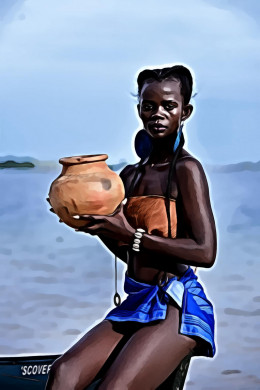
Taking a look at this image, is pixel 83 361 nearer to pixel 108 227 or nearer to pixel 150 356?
pixel 150 356

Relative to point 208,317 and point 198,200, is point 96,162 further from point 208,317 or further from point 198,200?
point 208,317

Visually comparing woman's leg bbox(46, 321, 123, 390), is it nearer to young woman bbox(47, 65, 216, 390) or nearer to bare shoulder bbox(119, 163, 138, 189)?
young woman bbox(47, 65, 216, 390)

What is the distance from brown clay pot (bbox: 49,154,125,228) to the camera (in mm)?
1706

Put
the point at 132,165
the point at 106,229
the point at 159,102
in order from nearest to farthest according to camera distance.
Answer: the point at 106,229 → the point at 159,102 → the point at 132,165

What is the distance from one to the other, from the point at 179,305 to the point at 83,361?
253 millimetres

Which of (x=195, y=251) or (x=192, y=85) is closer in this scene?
(x=195, y=251)

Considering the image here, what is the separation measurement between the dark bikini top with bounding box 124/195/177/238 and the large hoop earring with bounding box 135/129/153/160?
132mm

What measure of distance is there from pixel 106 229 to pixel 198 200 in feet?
0.75

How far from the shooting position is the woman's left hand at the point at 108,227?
1.70 m

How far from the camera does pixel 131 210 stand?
A: 1.81 m

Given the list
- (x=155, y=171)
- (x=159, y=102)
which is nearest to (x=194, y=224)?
(x=155, y=171)

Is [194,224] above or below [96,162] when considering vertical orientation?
below

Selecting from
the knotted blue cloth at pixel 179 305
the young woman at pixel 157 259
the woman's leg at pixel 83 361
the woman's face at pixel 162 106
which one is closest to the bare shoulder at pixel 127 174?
the young woman at pixel 157 259

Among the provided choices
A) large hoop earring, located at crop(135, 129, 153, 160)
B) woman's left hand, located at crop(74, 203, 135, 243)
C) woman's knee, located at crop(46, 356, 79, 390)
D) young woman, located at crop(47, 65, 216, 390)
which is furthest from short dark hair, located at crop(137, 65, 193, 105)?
woman's knee, located at crop(46, 356, 79, 390)
